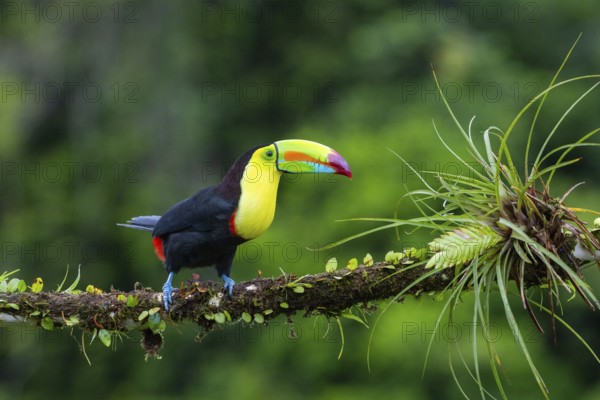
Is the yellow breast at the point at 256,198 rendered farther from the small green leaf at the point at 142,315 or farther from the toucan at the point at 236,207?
the small green leaf at the point at 142,315

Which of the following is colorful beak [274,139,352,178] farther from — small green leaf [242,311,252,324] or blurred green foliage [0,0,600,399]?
blurred green foliage [0,0,600,399]

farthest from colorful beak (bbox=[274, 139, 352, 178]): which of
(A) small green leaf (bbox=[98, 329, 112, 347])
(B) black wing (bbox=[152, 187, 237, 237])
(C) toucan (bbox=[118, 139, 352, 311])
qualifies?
(A) small green leaf (bbox=[98, 329, 112, 347])

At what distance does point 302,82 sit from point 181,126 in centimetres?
193

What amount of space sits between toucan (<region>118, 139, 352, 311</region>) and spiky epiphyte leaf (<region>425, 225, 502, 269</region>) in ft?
2.62

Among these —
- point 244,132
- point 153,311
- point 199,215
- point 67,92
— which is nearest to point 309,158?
point 199,215

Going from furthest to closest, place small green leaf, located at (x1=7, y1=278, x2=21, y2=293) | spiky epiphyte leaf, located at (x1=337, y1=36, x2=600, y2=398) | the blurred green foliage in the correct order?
1. the blurred green foliage
2. small green leaf, located at (x1=7, y1=278, x2=21, y2=293)
3. spiky epiphyte leaf, located at (x1=337, y1=36, x2=600, y2=398)

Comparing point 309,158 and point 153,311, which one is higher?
point 309,158

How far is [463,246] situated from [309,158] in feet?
3.17

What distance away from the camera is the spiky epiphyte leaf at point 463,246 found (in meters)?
3.15

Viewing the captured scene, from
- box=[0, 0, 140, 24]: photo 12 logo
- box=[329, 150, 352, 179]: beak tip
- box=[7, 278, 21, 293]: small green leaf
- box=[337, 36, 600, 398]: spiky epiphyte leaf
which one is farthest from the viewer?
box=[0, 0, 140, 24]: photo 12 logo

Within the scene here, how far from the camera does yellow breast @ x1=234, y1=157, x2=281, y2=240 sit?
13.0ft

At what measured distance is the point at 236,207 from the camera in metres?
4.02

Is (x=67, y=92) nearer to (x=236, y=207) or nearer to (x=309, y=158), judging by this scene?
(x=236, y=207)

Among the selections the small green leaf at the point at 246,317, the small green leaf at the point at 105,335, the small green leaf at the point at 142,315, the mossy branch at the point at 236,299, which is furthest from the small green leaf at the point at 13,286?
the small green leaf at the point at 246,317
